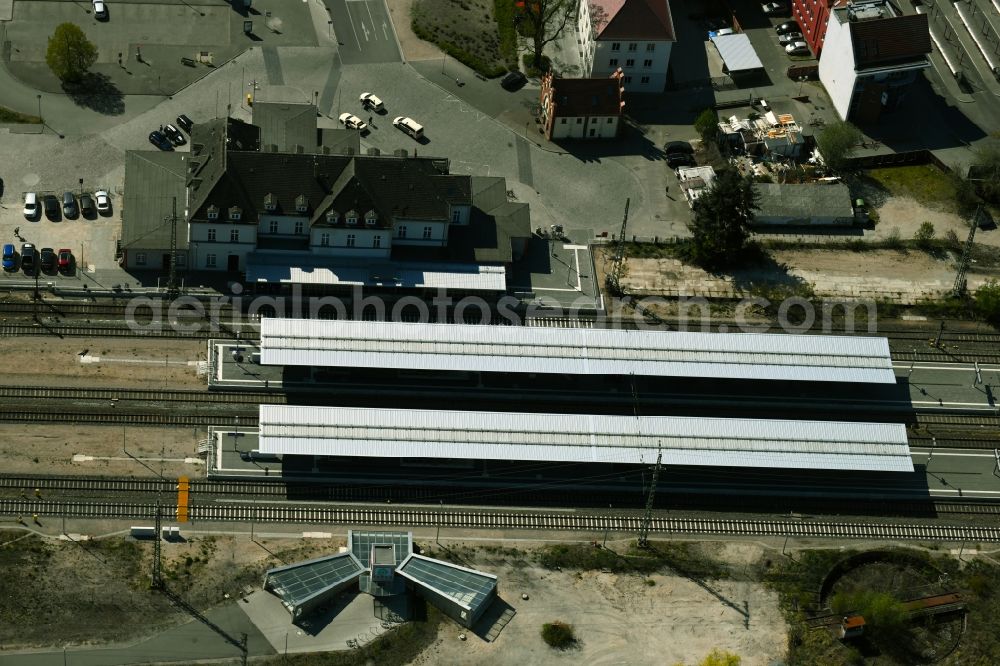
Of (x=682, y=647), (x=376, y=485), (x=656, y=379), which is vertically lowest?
(x=682, y=647)

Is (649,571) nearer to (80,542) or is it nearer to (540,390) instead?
(540,390)

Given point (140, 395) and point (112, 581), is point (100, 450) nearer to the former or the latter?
point (140, 395)

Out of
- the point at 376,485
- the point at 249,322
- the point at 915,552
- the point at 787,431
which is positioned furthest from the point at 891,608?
the point at 249,322

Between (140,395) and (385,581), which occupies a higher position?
(140,395)

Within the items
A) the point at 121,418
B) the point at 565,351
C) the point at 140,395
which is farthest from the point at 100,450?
the point at 565,351

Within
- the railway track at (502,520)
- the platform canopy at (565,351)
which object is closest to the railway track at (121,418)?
the platform canopy at (565,351)

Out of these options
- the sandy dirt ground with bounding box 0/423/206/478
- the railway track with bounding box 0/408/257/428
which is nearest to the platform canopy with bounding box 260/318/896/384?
the railway track with bounding box 0/408/257/428
